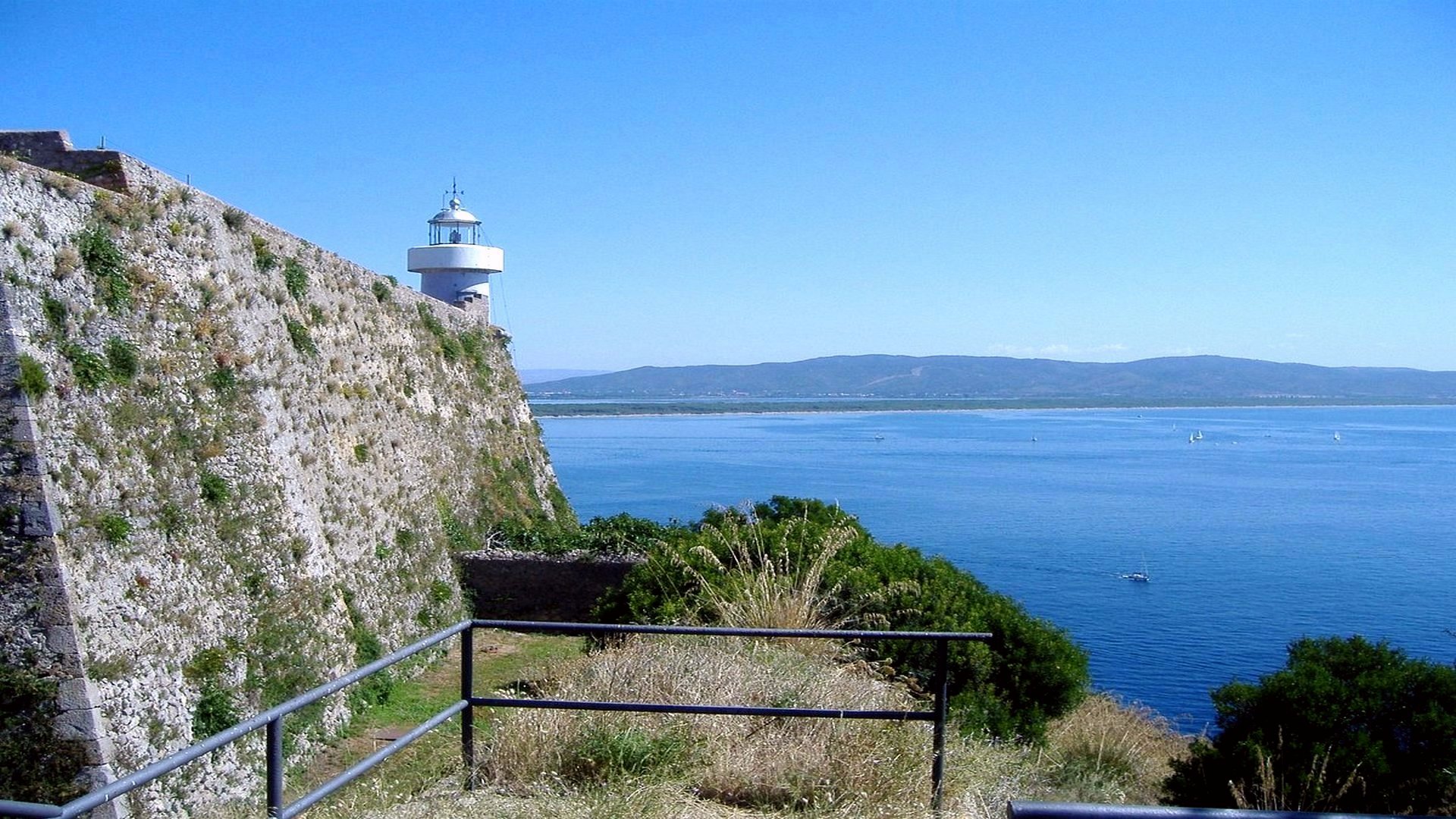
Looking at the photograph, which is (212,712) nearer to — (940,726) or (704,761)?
(704,761)

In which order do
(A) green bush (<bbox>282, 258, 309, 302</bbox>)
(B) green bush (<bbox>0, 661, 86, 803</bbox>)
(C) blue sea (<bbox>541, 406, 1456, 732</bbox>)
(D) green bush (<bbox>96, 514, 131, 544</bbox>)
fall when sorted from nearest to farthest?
1. (B) green bush (<bbox>0, 661, 86, 803</bbox>)
2. (D) green bush (<bbox>96, 514, 131, 544</bbox>)
3. (A) green bush (<bbox>282, 258, 309, 302</bbox>)
4. (C) blue sea (<bbox>541, 406, 1456, 732</bbox>)

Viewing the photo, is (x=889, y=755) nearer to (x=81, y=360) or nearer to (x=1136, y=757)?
(x=1136, y=757)

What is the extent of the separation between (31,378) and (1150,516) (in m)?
49.7

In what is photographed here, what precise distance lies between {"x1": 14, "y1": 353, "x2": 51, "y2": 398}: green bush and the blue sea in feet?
57.1

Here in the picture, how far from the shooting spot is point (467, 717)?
5.11 meters

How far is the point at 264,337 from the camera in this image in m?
11.3

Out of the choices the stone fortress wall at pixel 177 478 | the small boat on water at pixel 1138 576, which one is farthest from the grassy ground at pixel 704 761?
the small boat on water at pixel 1138 576

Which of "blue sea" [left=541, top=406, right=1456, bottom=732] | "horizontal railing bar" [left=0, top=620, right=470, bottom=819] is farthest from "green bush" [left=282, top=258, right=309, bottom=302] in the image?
"blue sea" [left=541, top=406, right=1456, bottom=732]

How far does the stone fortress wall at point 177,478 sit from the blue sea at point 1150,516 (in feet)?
46.6

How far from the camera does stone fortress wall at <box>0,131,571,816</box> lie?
7523mm

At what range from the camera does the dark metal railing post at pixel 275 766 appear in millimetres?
3650

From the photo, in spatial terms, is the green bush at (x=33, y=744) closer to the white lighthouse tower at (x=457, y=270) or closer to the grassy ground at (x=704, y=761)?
the grassy ground at (x=704, y=761)

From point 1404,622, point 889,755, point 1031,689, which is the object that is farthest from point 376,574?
point 1404,622

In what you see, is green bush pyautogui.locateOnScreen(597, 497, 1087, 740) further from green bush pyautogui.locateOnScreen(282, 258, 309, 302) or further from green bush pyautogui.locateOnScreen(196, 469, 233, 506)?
green bush pyautogui.locateOnScreen(282, 258, 309, 302)
